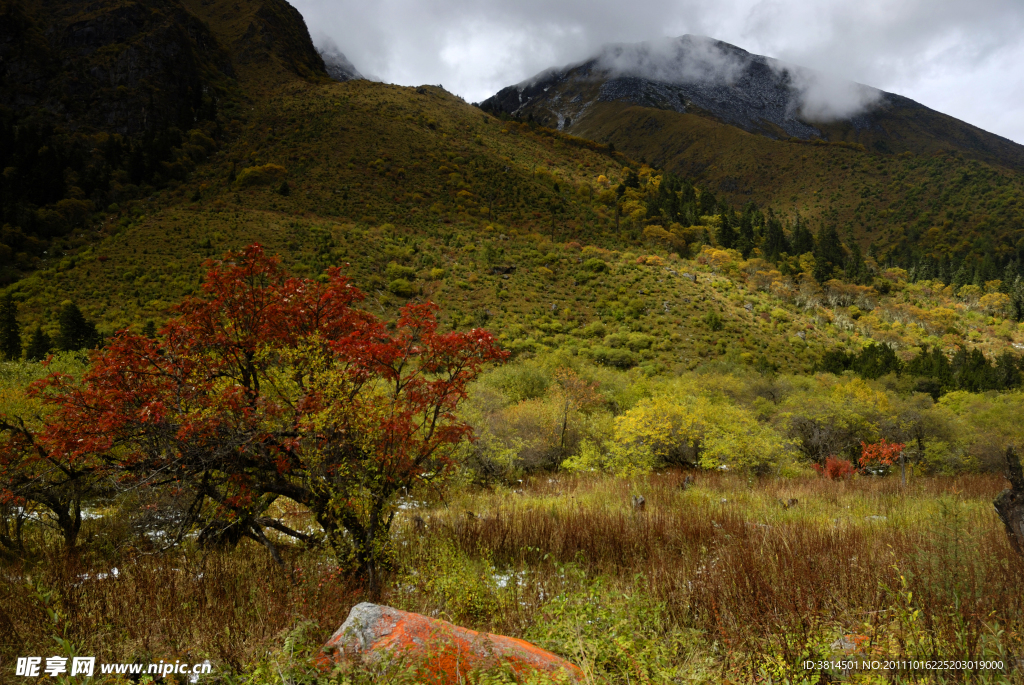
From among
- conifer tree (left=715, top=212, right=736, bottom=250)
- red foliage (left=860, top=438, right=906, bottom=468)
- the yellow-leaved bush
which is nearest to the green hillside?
conifer tree (left=715, top=212, right=736, bottom=250)

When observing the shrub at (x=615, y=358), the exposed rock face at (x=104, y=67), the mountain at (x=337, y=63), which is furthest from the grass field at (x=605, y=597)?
the mountain at (x=337, y=63)

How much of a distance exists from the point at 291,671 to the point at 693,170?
160256mm

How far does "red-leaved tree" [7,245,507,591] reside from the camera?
493 centimetres

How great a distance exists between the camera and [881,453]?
1531 cm

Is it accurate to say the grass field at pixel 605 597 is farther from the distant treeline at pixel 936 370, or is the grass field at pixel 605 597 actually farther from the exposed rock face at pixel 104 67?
the exposed rock face at pixel 104 67

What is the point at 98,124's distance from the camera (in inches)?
2418

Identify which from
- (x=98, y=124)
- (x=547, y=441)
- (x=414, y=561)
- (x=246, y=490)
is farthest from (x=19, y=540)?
(x=98, y=124)

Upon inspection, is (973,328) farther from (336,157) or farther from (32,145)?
(32,145)

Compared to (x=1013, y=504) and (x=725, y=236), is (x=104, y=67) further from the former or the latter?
(x=1013, y=504)

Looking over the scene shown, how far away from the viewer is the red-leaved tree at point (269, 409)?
16.2ft

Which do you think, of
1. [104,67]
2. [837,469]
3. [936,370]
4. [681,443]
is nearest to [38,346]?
[681,443]

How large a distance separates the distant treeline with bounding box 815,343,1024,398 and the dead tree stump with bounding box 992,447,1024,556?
28.8 meters

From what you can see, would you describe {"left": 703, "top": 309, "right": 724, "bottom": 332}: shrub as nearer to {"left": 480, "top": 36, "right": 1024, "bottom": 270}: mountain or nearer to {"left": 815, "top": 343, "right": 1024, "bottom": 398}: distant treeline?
{"left": 815, "top": 343, "right": 1024, "bottom": 398}: distant treeline

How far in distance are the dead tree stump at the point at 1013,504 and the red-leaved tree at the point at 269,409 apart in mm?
5220
